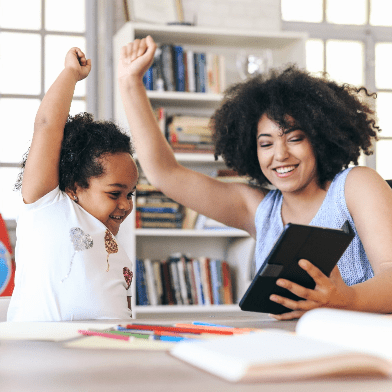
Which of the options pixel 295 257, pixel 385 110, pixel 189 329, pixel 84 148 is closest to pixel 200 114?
pixel 385 110

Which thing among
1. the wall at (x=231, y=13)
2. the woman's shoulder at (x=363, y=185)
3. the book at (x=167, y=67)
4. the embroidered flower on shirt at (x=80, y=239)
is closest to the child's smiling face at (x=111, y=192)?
the embroidered flower on shirt at (x=80, y=239)

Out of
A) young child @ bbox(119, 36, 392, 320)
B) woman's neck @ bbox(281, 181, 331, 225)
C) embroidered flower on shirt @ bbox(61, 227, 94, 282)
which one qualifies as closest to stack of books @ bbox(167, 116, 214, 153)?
young child @ bbox(119, 36, 392, 320)

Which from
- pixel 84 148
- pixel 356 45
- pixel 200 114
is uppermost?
pixel 356 45

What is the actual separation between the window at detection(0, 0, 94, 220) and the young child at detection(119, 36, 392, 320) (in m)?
1.82

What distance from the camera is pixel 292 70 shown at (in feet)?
5.28

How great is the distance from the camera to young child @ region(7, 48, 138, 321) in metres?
1.08

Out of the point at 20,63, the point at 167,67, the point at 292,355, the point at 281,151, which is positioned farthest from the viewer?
the point at 20,63

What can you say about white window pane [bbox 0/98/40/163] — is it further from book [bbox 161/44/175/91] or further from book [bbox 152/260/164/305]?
book [bbox 152/260/164/305]

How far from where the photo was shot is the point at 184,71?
120 inches

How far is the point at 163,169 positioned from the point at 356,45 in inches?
108

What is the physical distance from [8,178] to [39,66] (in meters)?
0.71

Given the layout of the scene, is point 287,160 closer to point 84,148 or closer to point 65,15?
point 84,148

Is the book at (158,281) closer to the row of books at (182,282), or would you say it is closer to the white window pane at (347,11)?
the row of books at (182,282)

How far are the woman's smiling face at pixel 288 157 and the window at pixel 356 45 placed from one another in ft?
7.78
